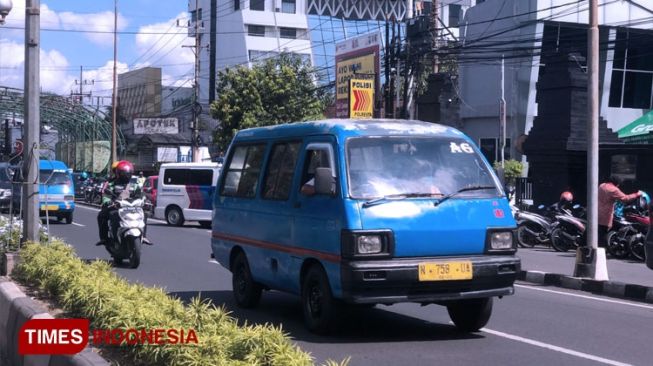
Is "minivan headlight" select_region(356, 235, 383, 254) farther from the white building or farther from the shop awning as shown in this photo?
the white building

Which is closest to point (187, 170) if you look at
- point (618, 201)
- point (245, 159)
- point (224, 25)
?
point (618, 201)

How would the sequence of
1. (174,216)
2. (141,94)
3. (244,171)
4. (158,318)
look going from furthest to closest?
(141,94)
(174,216)
(244,171)
(158,318)

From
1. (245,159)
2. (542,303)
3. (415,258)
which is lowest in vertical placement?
(542,303)

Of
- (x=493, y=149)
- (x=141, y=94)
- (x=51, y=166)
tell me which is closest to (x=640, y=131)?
(x=493, y=149)

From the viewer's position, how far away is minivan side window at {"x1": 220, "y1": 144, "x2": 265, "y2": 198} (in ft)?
31.6

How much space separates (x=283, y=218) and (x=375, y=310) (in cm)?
181

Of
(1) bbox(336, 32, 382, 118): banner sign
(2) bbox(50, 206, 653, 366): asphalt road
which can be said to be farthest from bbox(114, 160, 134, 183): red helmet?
(1) bbox(336, 32, 382, 118): banner sign

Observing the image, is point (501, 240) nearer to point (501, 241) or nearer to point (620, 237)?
point (501, 241)

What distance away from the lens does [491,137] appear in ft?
122

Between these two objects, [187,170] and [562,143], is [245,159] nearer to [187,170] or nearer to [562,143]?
[562,143]

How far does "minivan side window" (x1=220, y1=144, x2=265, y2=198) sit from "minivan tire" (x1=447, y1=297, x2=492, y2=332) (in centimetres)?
260

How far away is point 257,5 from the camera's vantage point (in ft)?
219

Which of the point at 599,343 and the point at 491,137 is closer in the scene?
the point at 599,343

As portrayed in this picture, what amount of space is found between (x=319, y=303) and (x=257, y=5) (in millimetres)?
61014
